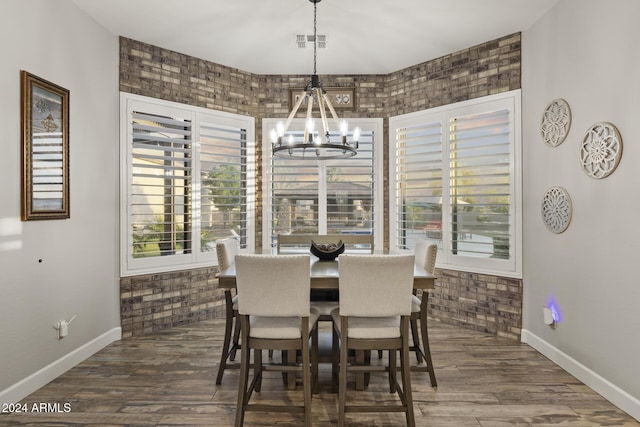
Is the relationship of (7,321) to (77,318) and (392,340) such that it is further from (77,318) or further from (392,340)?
(392,340)

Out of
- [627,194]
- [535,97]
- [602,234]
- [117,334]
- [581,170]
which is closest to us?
[627,194]

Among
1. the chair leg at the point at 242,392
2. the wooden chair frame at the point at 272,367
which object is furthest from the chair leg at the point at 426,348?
the chair leg at the point at 242,392

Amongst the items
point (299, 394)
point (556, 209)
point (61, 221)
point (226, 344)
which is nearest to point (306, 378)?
point (299, 394)

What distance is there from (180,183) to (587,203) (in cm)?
373

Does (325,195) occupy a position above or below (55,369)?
above

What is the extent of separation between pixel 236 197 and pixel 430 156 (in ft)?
7.55

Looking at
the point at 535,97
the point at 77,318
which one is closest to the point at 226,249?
the point at 77,318

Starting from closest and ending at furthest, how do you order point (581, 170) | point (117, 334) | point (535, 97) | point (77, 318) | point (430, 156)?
point (581, 170) < point (77, 318) < point (535, 97) < point (117, 334) < point (430, 156)

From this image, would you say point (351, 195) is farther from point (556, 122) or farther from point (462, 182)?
point (556, 122)

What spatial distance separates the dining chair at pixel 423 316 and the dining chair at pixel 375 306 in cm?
53

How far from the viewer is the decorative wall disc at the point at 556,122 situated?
318 centimetres

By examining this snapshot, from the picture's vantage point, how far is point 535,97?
3.61 meters

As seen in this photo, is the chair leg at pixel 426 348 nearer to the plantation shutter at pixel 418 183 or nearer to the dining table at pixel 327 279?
the dining table at pixel 327 279

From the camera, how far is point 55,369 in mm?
3020
